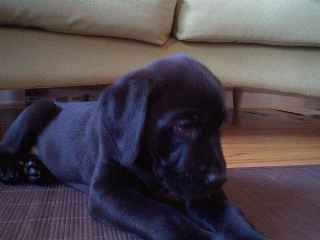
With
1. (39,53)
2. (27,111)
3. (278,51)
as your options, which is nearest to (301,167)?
(278,51)

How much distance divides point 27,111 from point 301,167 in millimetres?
1145

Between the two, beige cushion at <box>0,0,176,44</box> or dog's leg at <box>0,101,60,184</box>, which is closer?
dog's leg at <box>0,101,60,184</box>

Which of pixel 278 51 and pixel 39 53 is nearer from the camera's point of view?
pixel 39 53

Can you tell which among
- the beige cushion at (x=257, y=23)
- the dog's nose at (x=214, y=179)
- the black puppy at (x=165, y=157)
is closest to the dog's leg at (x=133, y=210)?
the black puppy at (x=165, y=157)

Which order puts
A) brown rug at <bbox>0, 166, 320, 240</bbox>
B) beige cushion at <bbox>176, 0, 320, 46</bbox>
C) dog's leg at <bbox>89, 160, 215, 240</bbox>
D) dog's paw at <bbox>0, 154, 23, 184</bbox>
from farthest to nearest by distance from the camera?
1. beige cushion at <bbox>176, 0, 320, 46</bbox>
2. dog's paw at <bbox>0, 154, 23, 184</bbox>
3. brown rug at <bbox>0, 166, 320, 240</bbox>
4. dog's leg at <bbox>89, 160, 215, 240</bbox>

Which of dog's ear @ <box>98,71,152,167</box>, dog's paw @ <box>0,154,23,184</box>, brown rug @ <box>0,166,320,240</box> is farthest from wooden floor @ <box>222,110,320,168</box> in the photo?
dog's paw @ <box>0,154,23,184</box>

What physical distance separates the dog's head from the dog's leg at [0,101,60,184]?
1.91ft

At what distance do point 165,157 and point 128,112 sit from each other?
0.46 ft

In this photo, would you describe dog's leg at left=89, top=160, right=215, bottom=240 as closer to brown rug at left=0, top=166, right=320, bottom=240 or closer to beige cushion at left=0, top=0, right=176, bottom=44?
brown rug at left=0, top=166, right=320, bottom=240

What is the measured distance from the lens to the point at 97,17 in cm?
192

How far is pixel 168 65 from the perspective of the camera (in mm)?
1033

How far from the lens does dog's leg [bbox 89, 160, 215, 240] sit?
88cm

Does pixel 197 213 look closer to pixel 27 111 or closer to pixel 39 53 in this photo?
pixel 27 111

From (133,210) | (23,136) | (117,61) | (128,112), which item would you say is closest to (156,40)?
(117,61)
